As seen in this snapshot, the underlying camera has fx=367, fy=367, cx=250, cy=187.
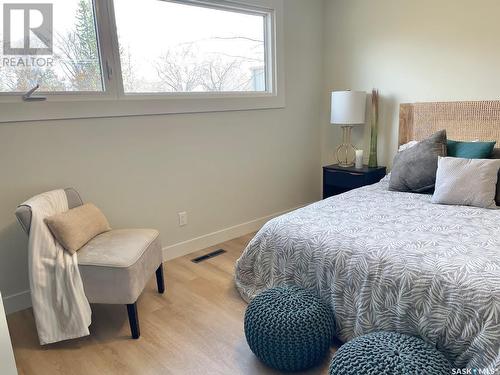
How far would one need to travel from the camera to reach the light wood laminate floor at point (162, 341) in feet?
6.00

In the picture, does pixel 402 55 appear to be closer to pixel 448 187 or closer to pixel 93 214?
pixel 448 187

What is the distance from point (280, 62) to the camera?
3.54 meters

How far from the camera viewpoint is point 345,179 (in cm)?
355

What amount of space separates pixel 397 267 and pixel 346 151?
241 centimetres

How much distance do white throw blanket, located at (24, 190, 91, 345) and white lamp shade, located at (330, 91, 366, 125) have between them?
8.53 feet

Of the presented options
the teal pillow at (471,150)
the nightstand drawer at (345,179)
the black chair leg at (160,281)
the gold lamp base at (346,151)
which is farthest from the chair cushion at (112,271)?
the gold lamp base at (346,151)

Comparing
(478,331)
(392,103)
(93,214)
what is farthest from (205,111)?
(478,331)

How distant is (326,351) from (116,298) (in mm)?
1135

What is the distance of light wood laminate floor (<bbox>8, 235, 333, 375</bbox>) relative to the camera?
1.83 metres

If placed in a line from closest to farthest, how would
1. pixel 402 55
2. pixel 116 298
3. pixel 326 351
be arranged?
pixel 326 351, pixel 116 298, pixel 402 55

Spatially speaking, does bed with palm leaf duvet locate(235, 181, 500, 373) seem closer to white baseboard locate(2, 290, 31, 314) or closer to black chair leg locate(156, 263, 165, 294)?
black chair leg locate(156, 263, 165, 294)

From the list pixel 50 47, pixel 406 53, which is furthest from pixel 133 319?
pixel 406 53

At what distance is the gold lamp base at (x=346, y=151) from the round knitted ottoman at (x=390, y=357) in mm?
2481

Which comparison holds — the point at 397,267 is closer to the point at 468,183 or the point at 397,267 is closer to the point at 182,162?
the point at 468,183
